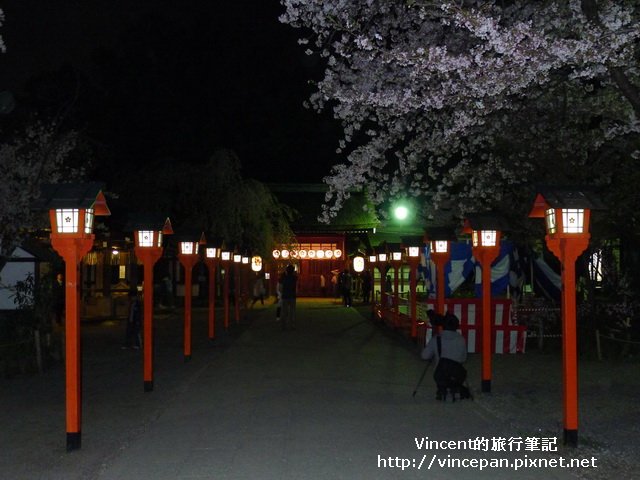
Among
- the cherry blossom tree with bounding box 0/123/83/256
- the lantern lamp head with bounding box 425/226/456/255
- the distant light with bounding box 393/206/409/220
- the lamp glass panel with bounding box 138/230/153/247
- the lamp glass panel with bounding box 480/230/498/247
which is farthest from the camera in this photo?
the distant light with bounding box 393/206/409/220

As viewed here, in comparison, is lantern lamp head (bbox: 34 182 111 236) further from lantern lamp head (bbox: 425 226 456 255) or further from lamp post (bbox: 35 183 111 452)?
lantern lamp head (bbox: 425 226 456 255)

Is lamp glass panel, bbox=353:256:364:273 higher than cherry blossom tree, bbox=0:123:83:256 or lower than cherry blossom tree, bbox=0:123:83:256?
lower

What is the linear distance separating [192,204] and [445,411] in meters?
22.3

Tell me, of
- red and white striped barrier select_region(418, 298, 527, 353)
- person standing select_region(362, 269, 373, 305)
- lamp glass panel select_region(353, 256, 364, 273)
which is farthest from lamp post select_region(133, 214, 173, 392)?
lamp glass panel select_region(353, 256, 364, 273)

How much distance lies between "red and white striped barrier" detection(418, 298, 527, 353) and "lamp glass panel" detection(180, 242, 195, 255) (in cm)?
599

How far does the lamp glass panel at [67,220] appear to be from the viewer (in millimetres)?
9008

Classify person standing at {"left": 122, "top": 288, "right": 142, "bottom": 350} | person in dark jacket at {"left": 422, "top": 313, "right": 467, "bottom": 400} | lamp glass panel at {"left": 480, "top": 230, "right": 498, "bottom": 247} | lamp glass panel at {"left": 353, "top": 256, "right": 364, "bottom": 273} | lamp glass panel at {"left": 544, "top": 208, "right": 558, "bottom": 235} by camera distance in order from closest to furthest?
1. lamp glass panel at {"left": 544, "top": 208, "right": 558, "bottom": 235}
2. person in dark jacket at {"left": 422, "top": 313, "right": 467, "bottom": 400}
3. lamp glass panel at {"left": 480, "top": 230, "right": 498, "bottom": 247}
4. person standing at {"left": 122, "top": 288, "right": 142, "bottom": 350}
5. lamp glass panel at {"left": 353, "top": 256, "right": 364, "bottom": 273}

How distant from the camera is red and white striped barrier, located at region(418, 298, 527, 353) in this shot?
60.4ft

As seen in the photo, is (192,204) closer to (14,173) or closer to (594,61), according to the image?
(14,173)

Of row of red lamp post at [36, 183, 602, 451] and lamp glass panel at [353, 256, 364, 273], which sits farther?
lamp glass panel at [353, 256, 364, 273]

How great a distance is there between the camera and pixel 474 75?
851 cm

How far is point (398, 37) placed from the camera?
33.6ft

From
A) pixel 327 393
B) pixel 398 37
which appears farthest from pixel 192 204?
pixel 398 37

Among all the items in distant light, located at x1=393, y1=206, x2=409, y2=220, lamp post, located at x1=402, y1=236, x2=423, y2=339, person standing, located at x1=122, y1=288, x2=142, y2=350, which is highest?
distant light, located at x1=393, y1=206, x2=409, y2=220
